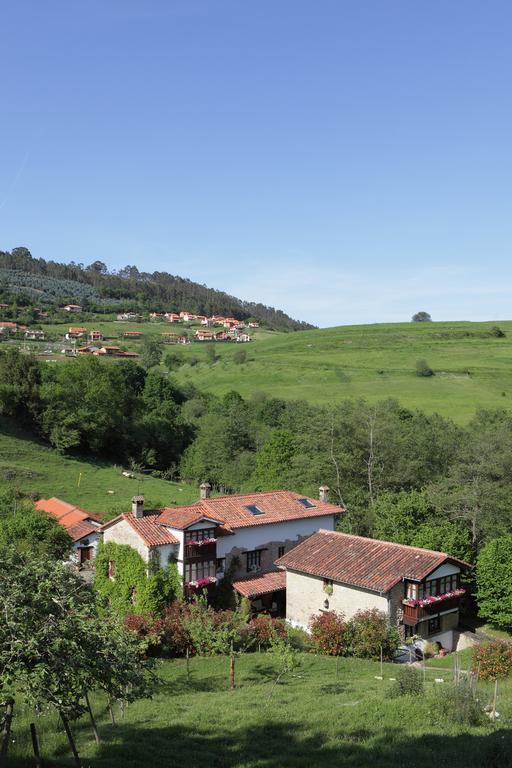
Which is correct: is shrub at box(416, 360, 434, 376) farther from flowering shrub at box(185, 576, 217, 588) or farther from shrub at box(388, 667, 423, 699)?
shrub at box(388, 667, 423, 699)

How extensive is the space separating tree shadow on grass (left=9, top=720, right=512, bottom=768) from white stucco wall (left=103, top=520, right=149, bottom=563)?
763 inches

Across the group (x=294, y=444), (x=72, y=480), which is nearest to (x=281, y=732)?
(x=72, y=480)

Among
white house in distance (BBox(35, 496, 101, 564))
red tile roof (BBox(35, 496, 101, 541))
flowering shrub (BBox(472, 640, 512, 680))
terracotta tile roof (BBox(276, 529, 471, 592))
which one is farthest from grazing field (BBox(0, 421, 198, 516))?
flowering shrub (BBox(472, 640, 512, 680))

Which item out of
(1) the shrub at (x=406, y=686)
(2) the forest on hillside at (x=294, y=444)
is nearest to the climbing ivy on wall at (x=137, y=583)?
(2) the forest on hillside at (x=294, y=444)

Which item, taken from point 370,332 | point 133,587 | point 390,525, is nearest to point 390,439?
point 390,525

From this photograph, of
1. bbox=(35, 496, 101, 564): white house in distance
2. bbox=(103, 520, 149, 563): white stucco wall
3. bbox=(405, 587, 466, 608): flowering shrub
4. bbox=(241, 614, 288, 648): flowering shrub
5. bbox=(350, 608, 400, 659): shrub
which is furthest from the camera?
bbox=(35, 496, 101, 564): white house in distance

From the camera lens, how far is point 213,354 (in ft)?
515

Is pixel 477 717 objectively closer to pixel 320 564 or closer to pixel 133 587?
pixel 320 564

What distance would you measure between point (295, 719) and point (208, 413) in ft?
276

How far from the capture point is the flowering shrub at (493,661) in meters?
27.7

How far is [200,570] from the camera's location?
3912 centimetres

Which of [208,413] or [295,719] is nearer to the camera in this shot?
[295,719]

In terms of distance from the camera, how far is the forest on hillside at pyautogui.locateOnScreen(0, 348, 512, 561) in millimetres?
45531

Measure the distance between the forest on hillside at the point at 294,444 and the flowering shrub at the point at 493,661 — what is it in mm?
12789
